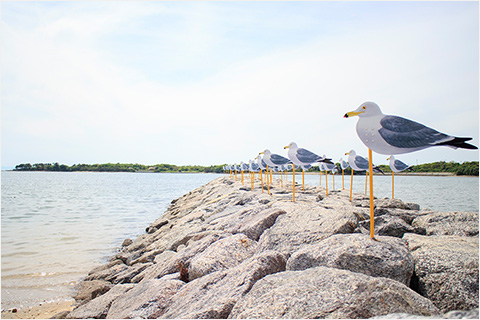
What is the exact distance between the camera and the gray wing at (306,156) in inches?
350

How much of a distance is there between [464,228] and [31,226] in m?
18.3

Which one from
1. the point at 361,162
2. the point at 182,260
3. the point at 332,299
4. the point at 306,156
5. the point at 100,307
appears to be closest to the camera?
the point at 332,299

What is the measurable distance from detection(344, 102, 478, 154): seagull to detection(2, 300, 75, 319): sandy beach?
7.20 m

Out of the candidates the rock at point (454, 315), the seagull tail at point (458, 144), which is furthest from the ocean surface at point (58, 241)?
the seagull tail at point (458, 144)

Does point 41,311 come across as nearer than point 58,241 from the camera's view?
Yes

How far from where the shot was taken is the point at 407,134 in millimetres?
3777

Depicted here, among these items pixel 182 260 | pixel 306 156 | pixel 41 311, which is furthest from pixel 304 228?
pixel 41 311

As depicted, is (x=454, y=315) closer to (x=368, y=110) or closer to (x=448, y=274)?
(x=448, y=274)

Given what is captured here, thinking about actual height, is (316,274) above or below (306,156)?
below

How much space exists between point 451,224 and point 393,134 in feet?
9.70

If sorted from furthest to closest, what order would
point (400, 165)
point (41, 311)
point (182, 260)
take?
point (400, 165) < point (41, 311) < point (182, 260)

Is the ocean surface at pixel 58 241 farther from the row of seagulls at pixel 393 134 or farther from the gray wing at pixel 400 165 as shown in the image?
the row of seagulls at pixel 393 134

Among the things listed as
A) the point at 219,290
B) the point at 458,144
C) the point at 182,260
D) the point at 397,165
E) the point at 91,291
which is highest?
the point at 458,144

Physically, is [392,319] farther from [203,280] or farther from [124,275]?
[124,275]
